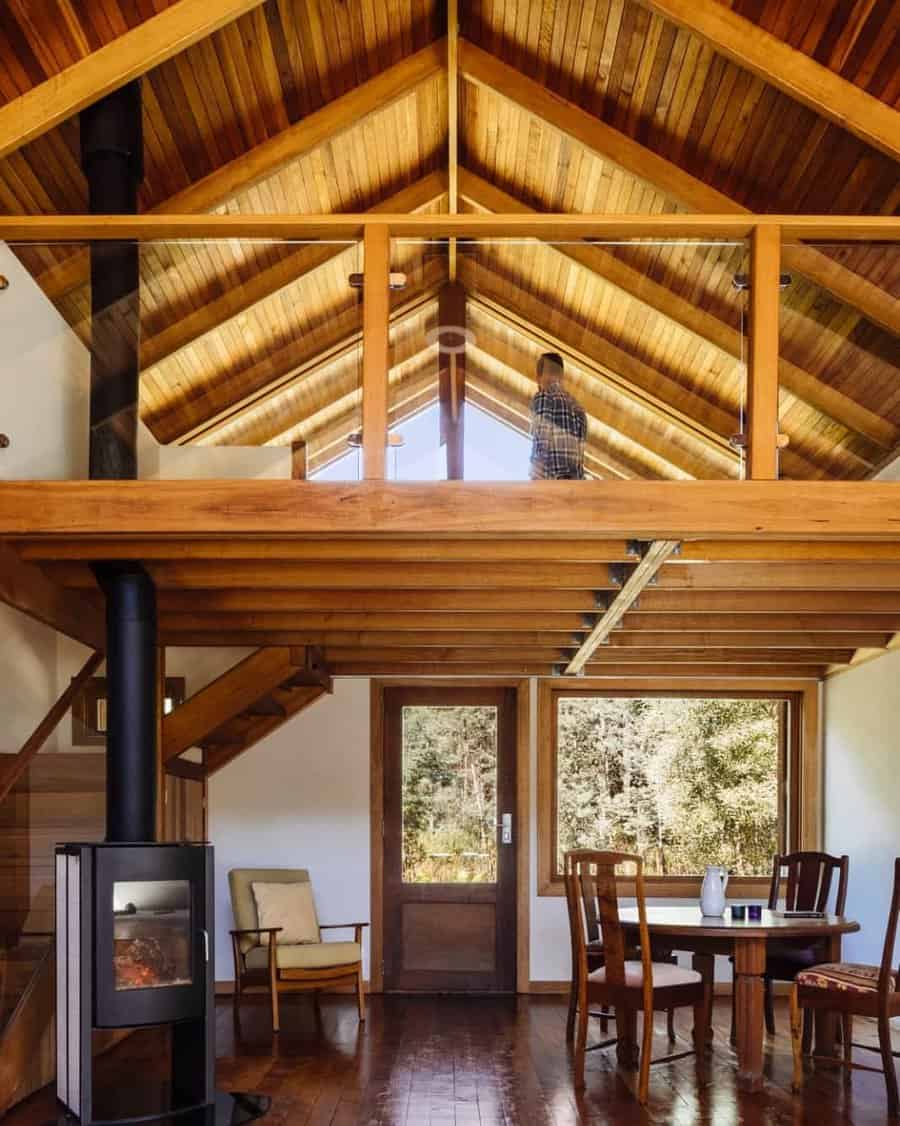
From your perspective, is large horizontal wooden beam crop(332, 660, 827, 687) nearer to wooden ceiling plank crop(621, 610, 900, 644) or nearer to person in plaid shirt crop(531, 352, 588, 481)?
wooden ceiling plank crop(621, 610, 900, 644)

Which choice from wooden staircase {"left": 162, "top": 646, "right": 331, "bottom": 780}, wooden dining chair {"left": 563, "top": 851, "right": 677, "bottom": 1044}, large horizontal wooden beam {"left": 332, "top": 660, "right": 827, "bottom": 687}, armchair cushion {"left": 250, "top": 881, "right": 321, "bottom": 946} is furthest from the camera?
large horizontal wooden beam {"left": 332, "top": 660, "right": 827, "bottom": 687}

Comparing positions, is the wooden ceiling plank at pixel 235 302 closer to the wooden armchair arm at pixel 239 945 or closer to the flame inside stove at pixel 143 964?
the flame inside stove at pixel 143 964

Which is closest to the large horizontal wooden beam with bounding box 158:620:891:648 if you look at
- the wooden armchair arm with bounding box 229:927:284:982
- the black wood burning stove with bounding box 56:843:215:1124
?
the wooden armchair arm with bounding box 229:927:284:982

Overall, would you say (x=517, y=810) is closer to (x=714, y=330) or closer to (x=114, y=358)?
(x=714, y=330)

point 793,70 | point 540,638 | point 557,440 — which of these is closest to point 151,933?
point 557,440

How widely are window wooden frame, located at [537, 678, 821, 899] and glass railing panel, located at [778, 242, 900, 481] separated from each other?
4639 millimetres

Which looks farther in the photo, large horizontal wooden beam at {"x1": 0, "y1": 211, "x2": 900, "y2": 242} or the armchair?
the armchair

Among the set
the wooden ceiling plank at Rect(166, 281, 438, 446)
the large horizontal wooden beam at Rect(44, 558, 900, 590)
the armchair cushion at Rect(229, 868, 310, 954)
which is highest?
the wooden ceiling plank at Rect(166, 281, 438, 446)

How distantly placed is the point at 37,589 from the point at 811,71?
13.0 feet

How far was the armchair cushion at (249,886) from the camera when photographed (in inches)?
332

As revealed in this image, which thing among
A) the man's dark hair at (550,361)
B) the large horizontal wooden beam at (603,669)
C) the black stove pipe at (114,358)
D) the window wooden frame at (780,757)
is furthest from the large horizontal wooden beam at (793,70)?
the window wooden frame at (780,757)

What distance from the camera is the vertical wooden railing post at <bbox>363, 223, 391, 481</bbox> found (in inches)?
203

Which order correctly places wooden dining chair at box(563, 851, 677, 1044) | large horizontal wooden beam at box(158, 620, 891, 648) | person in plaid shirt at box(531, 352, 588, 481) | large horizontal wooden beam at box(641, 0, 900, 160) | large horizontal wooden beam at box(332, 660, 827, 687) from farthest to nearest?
large horizontal wooden beam at box(332, 660, 827, 687) < large horizontal wooden beam at box(158, 620, 891, 648) < wooden dining chair at box(563, 851, 677, 1044) < large horizontal wooden beam at box(641, 0, 900, 160) < person in plaid shirt at box(531, 352, 588, 481)

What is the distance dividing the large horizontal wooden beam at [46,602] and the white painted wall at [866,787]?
180 inches
